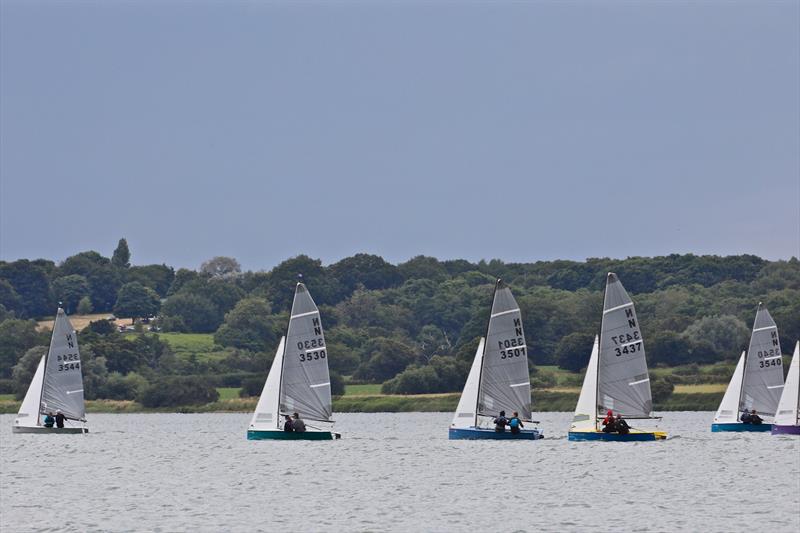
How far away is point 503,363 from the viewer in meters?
76.3

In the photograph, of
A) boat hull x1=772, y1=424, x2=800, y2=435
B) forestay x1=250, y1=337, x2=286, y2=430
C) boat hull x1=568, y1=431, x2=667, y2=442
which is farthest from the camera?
boat hull x1=772, y1=424, x2=800, y2=435

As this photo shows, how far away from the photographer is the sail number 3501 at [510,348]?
7631 cm

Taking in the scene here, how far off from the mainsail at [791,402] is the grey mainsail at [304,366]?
79.6 feet

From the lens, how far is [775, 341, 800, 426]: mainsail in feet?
279

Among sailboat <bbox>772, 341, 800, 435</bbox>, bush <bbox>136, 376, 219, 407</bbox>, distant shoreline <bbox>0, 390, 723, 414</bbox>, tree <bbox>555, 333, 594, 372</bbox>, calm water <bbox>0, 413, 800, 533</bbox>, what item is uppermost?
tree <bbox>555, 333, 594, 372</bbox>

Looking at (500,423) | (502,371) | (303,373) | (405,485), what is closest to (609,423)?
(500,423)

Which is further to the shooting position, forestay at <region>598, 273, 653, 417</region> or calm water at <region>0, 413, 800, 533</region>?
forestay at <region>598, 273, 653, 417</region>

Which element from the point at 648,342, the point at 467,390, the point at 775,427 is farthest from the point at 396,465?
the point at 648,342

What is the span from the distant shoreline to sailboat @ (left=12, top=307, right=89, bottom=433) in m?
62.0

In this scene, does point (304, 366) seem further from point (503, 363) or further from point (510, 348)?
point (510, 348)

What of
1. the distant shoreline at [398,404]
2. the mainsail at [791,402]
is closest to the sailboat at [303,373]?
the mainsail at [791,402]

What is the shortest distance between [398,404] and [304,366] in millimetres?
82256

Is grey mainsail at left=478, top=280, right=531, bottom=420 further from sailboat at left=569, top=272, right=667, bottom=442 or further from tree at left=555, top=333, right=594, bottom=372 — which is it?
tree at left=555, top=333, right=594, bottom=372

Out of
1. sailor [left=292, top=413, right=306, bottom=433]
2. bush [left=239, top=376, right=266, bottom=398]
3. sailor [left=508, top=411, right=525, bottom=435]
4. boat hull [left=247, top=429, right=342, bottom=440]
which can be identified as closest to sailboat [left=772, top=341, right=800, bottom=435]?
sailor [left=508, top=411, right=525, bottom=435]
